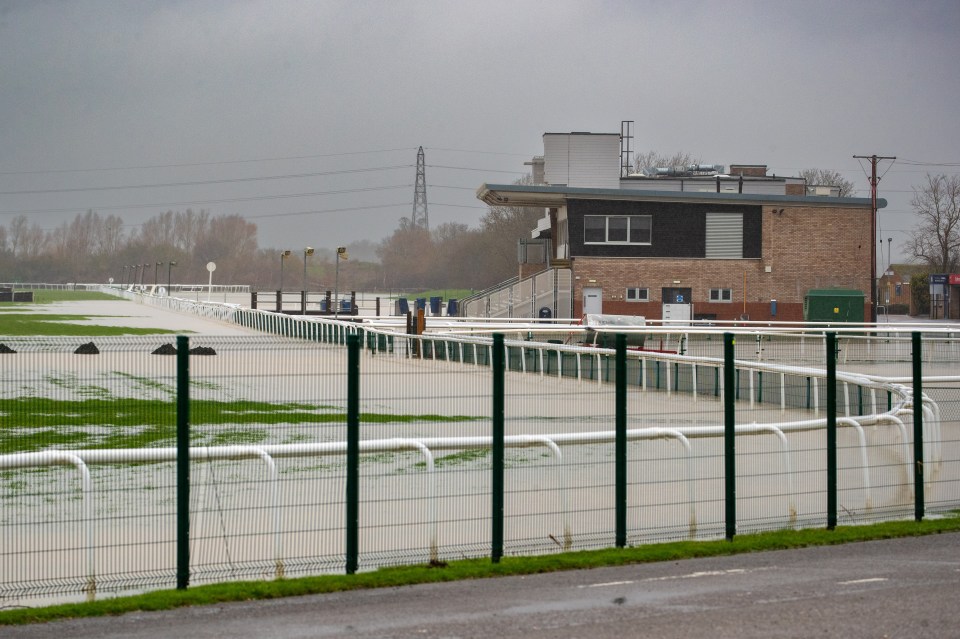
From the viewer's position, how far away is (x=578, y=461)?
9680 millimetres

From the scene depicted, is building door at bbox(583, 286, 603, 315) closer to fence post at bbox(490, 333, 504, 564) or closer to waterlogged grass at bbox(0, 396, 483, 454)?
waterlogged grass at bbox(0, 396, 483, 454)

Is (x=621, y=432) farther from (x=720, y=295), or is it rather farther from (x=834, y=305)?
(x=720, y=295)

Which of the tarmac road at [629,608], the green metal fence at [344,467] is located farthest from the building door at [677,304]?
the tarmac road at [629,608]

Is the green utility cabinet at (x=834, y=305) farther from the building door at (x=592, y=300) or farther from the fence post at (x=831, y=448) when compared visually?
the fence post at (x=831, y=448)

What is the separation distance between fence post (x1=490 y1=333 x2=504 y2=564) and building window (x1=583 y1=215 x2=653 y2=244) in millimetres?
46922

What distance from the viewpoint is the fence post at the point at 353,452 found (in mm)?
8094

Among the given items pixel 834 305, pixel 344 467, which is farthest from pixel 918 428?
pixel 834 305

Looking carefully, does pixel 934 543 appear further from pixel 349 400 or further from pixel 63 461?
pixel 63 461

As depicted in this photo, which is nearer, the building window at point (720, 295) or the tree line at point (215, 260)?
the building window at point (720, 295)

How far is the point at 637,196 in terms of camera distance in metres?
55.2

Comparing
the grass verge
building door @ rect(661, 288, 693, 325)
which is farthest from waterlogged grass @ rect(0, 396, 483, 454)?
building door @ rect(661, 288, 693, 325)

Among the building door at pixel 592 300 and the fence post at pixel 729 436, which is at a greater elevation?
the building door at pixel 592 300

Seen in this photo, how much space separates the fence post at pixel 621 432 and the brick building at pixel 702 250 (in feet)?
148

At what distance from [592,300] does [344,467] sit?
4523cm
